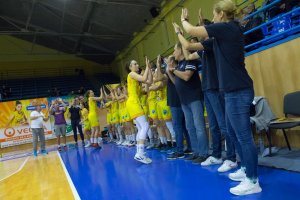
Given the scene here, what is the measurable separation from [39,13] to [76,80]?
622cm

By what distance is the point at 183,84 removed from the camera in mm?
4172

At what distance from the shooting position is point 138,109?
4852 millimetres

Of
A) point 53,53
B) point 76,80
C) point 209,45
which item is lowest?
point 209,45

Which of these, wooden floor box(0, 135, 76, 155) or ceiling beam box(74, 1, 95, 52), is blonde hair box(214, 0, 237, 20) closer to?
ceiling beam box(74, 1, 95, 52)

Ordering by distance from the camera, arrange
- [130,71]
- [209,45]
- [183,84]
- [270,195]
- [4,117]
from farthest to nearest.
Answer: [4,117], [130,71], [183,84], [209,45], [270,195]

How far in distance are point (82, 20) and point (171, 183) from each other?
13.4m

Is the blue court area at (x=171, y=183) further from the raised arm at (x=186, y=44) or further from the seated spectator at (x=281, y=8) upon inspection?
the seated spectator at (x=281, y=8)

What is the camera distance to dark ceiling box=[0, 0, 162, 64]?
13219 mm

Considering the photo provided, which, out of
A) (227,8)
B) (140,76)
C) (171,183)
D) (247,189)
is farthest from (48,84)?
(247,189)

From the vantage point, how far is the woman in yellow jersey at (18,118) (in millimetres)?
13984

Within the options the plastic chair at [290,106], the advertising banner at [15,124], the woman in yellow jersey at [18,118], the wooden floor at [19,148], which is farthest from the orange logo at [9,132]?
the plastic chair at [290,106]

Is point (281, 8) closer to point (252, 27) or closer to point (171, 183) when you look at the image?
point (252, 27)

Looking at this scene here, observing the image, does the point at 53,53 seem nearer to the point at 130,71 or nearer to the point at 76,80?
the point at 76,80

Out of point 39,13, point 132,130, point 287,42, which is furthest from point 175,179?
point 39,13
